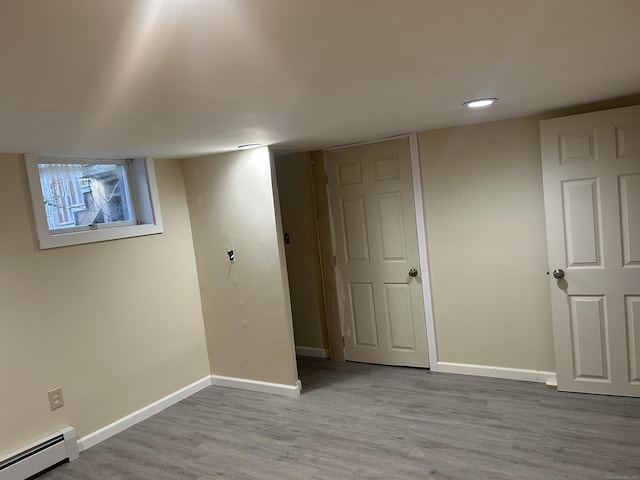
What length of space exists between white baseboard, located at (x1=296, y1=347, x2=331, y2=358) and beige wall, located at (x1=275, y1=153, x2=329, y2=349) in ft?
0.10

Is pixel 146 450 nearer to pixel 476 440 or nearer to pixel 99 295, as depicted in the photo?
pixel 99 295

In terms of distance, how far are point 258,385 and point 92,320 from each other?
1.38 metres

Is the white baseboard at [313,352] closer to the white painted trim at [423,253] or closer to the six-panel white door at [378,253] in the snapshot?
the six-panel white door at [378,253]

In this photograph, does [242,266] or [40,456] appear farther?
[242,266]

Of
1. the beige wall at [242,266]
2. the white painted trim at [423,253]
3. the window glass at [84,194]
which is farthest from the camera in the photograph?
the white painted trim at [423,253]

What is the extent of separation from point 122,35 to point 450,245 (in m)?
3.01

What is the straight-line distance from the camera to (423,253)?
3.81 metres

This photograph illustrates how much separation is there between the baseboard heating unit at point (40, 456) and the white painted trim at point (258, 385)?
1.25m

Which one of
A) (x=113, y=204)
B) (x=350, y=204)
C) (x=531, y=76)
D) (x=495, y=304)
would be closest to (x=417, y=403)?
(x=495, y=304)

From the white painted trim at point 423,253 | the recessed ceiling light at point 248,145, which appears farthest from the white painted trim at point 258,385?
the recessed ceiling light at point 248,145

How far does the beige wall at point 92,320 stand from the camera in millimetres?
2830

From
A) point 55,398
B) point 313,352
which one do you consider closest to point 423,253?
point 313,352

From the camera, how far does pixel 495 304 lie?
3.57m

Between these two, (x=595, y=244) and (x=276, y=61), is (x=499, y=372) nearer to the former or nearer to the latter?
(x=595, y=244)
